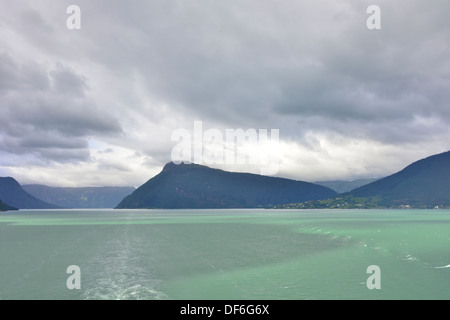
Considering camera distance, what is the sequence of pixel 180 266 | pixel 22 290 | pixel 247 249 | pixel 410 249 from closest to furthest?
pixel 22 290 < pixel 180 266 < pixel 410 249 < pixel 247 249

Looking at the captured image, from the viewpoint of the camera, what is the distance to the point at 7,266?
58.3m

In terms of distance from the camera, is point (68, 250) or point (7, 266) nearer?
point (7, 266)
